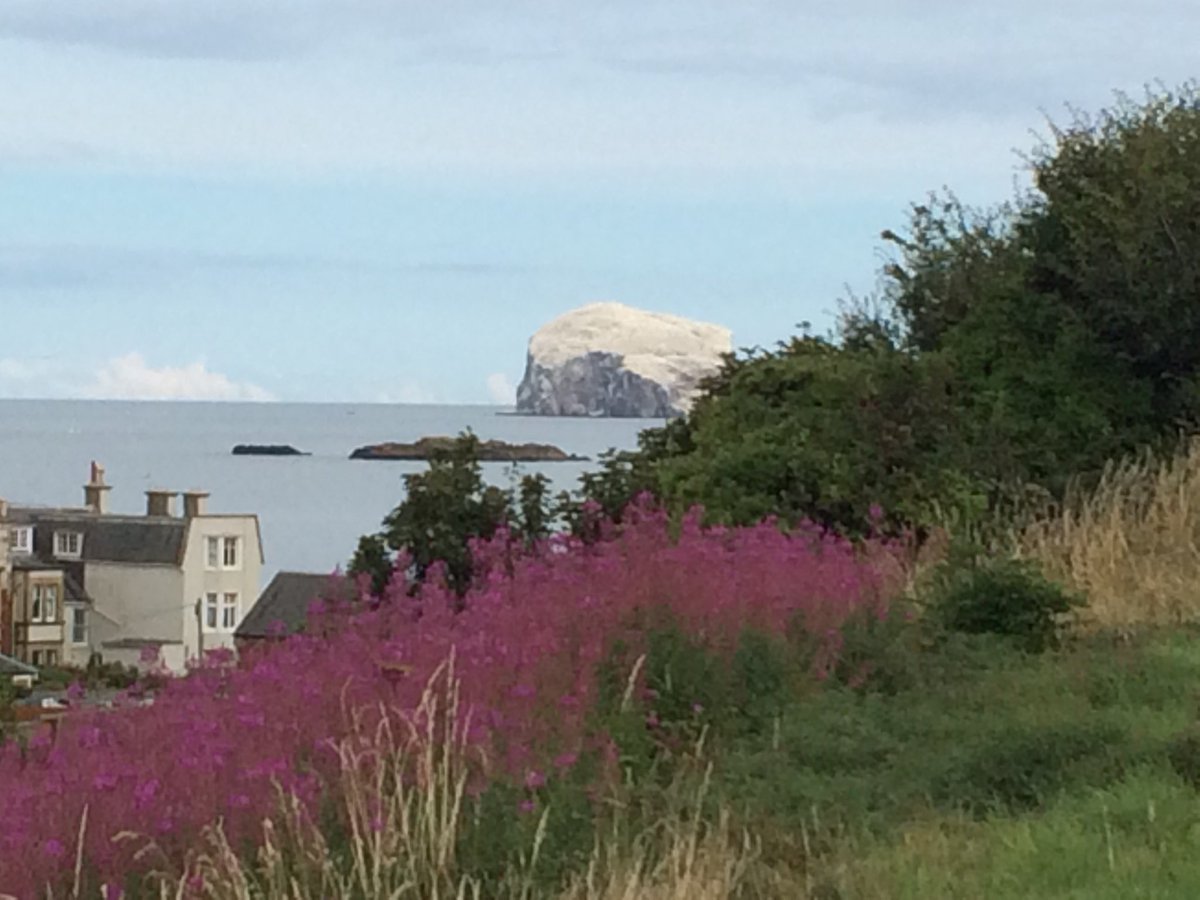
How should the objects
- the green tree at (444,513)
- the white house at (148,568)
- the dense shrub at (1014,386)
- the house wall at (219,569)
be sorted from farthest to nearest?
the house wall at (219,569)
the white house at (148,568)
the green tree at (444,513)
the dense shrub at (1014,386)

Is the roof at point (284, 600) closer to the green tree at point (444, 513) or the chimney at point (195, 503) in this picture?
the green tree at point (444, 513)

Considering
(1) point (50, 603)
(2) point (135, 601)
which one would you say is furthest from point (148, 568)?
(1) point (50, 603)

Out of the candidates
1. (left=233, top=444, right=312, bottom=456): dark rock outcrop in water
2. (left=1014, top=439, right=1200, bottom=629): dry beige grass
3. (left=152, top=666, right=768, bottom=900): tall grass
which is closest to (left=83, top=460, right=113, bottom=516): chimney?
(left=1014, top=439, right=1200, bottom=629): dry beige grass

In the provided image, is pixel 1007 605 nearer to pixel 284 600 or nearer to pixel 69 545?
pixel 284 600

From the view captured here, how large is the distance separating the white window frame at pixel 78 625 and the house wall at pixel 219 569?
2579mm

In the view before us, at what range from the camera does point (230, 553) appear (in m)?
50.6

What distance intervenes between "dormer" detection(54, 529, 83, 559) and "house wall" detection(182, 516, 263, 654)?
10.2ft

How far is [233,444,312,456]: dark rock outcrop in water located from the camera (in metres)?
105

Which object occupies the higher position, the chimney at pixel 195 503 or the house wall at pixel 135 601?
the chimney at pixel 195 503

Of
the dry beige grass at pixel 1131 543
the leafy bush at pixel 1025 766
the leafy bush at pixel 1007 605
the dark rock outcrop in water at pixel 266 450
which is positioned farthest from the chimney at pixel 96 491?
the leafy bush at pixel 1025 766

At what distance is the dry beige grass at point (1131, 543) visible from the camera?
11.7m

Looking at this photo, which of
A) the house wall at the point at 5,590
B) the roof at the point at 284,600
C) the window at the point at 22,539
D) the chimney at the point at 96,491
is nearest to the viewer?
the roof at the point at 284,600

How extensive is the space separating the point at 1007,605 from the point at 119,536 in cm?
4272

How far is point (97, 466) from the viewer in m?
55.0
